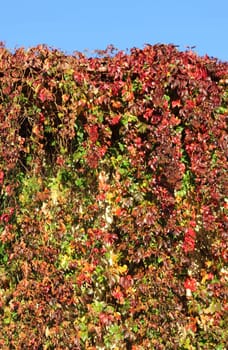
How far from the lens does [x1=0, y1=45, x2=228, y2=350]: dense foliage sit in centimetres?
447

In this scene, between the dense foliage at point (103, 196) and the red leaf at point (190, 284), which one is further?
the red leaf at point (190, 284)

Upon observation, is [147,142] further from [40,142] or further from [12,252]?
[12,252]

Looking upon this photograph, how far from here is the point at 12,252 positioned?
15.1ft

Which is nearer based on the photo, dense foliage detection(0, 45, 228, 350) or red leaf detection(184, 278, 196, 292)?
dense foliage detection(0, 45, 228, 350)

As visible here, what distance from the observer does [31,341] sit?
450 cm

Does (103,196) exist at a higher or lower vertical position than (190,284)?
higher

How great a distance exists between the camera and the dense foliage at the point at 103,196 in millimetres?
4473

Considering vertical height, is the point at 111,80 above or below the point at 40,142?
above

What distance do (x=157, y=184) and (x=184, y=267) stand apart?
67cm

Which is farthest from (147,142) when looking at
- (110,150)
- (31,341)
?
(31,341)

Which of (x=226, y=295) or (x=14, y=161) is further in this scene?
(x=226, y=295)

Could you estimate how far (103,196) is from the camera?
14.9 feet

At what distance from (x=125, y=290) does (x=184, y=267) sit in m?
0.48

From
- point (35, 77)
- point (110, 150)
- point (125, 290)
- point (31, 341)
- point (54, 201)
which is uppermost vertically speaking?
point (35, 77)
